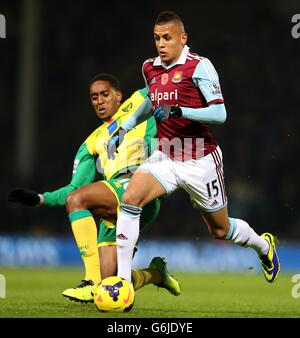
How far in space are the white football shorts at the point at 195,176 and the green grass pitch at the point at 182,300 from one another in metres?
0.81

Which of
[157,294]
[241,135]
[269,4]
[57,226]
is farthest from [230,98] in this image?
[157,294]

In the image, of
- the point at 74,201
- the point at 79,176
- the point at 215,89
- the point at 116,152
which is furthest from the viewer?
the point at 79,176

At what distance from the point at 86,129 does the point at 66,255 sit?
10.4ft

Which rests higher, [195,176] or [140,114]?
[140,114]

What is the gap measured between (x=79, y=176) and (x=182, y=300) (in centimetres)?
143

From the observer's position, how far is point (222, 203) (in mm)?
6703

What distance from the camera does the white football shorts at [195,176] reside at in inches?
253

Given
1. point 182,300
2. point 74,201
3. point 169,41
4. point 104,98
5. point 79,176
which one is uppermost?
point 169,41

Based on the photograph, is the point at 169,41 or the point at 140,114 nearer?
the point at 169,41

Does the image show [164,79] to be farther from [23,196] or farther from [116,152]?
[23,196]

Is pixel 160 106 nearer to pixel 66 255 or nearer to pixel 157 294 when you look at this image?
pixel 157 294

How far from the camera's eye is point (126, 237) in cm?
630

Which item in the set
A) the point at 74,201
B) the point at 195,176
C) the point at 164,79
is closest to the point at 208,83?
the point at 164,79

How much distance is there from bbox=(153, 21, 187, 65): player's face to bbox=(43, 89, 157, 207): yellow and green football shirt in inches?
23.6
